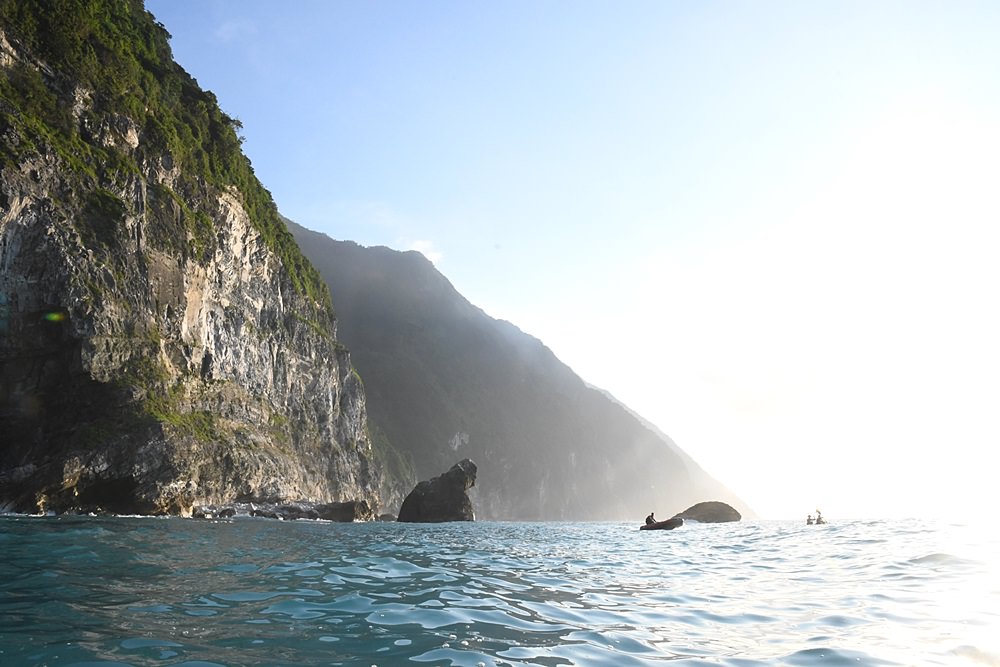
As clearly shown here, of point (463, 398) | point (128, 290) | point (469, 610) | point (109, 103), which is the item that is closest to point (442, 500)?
point (128, 290)

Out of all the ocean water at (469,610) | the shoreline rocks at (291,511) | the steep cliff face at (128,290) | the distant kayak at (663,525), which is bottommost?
the shoreline rocks at (291,511)

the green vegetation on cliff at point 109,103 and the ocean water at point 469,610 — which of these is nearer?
the ocean water at point 469,610

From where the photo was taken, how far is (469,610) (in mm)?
7691

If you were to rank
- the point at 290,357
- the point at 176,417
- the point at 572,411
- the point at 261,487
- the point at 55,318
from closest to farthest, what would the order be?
the point at 55,318 < the point at 176,417 < the point at 261,487 < the point at 290,357 < the point at 572,411

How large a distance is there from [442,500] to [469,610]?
54.0m

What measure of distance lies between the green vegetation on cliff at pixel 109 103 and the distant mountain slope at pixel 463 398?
77.6 metres

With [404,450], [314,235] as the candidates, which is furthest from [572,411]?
[314,235]

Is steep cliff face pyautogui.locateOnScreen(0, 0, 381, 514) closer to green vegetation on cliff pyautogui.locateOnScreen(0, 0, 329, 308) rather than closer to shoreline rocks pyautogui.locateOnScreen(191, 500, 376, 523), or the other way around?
green vegetation on cliff pyautogui.locateOnScreen(0, 0, 329, 308)

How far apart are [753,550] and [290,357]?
53.0 meters

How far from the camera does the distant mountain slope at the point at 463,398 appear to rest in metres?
140

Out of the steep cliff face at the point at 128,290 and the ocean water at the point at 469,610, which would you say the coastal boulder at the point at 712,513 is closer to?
the steep cliff face at the point at 128,290

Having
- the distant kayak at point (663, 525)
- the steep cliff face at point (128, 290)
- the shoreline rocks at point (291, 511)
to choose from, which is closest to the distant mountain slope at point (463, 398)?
the shoreline rocks at point (291, 511)

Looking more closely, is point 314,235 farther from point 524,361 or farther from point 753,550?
point 753,550

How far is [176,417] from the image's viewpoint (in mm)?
39125
